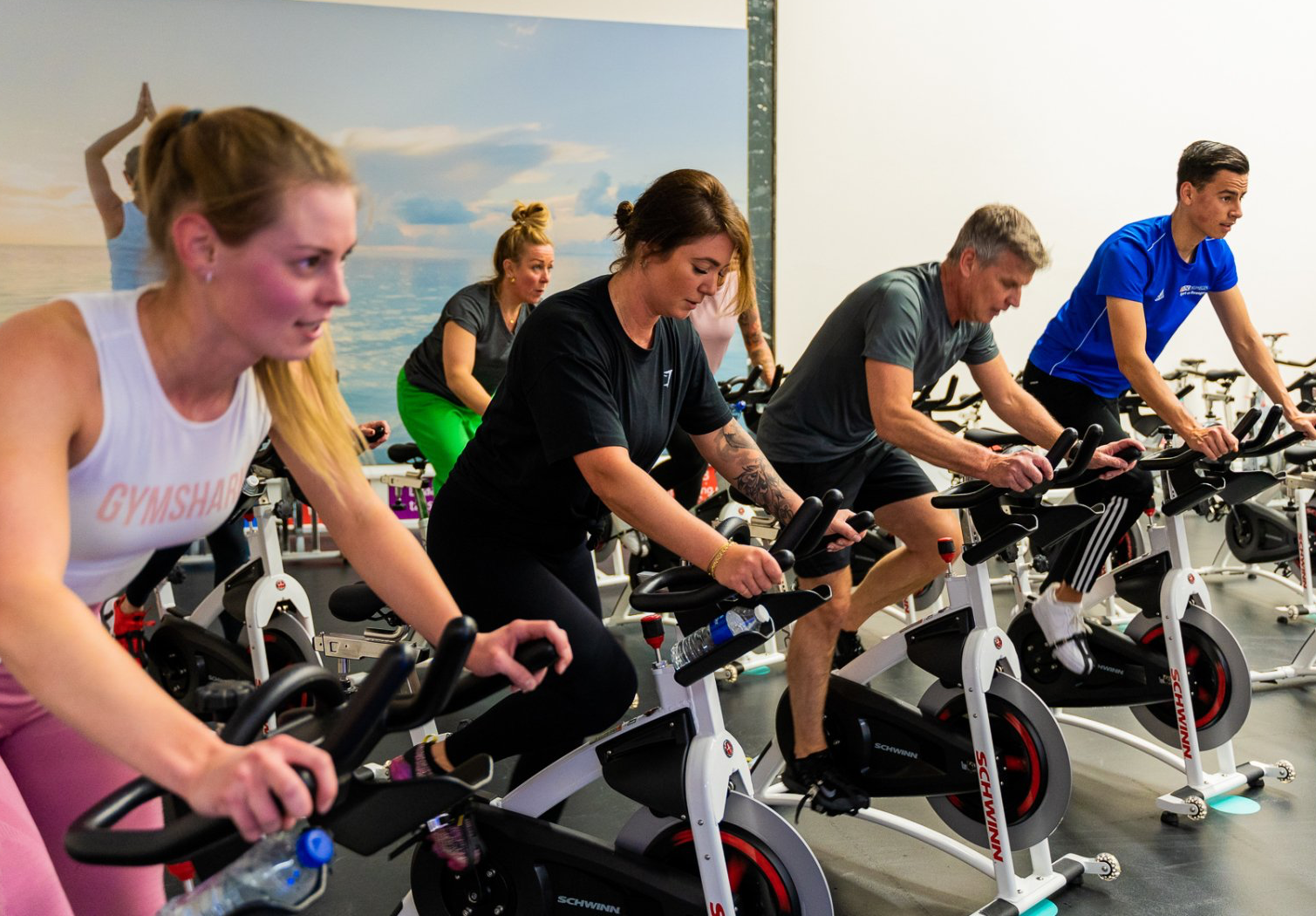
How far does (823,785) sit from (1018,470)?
87 centimetres

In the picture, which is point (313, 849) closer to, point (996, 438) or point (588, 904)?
point (588, 904)

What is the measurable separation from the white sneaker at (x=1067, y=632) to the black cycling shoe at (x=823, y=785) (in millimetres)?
888

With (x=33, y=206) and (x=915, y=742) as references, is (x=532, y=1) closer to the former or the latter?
(x=33, y=206)

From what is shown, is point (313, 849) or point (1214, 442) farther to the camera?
point (1214, 442)

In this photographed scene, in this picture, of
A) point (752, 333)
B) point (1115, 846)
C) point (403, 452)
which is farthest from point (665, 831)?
point (752, 333)

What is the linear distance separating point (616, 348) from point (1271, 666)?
11.0ft

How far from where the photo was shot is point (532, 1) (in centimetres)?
672

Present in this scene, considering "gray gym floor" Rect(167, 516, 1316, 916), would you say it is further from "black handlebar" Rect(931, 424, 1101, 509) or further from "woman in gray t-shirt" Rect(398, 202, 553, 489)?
"woman in gray t-shirt" Rect(398, 202, 553, 489)

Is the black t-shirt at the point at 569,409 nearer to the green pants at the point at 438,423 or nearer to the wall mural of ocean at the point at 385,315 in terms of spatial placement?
the green pants at the point at 438,423

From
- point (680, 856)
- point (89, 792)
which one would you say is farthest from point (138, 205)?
point (680, 856)

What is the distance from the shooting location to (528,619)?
6.57ft

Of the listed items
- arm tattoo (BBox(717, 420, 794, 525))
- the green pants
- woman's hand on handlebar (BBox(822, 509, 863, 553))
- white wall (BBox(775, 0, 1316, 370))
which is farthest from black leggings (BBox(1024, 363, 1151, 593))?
white wall (BBox(775, 0, 1316, 370))

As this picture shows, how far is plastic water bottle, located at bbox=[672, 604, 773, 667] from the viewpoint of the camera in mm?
A: 1819

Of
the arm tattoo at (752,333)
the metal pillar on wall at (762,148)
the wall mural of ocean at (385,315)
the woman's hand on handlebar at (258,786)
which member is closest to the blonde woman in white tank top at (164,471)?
the woman's hand on handlebar at (258,786)
